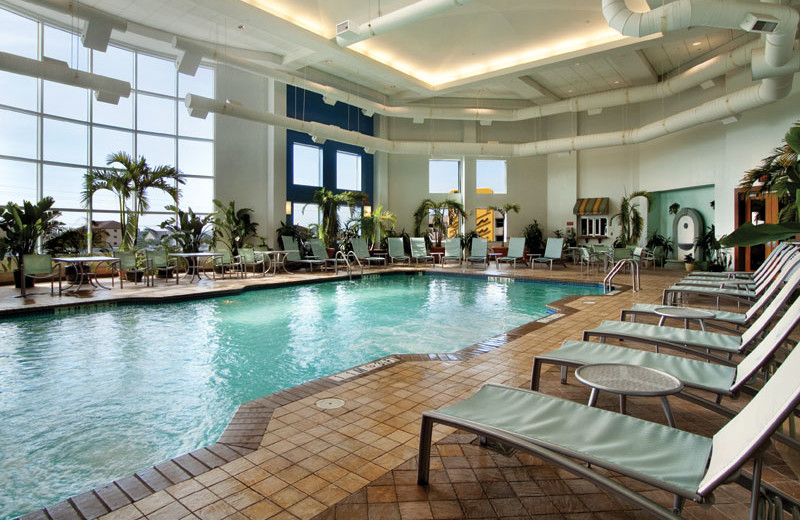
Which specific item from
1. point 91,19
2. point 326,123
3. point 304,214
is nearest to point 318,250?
point 304,214

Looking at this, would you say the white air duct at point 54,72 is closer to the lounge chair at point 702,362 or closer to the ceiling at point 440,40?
the ceiling at point 440,40

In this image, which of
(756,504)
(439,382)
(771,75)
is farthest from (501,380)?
(771,75)

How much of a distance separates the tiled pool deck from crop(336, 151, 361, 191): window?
1326 cm

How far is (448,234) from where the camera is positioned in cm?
1734

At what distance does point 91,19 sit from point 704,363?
9064 mm

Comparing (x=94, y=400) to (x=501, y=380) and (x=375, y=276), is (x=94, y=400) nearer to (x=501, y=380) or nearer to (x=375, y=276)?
(x=501, y=380)

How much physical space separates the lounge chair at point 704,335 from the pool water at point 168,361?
7.32 ft

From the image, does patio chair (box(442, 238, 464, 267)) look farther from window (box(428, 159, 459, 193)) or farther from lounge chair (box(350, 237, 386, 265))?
window (box(428, 159, 459, 193))

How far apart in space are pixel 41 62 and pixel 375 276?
25.7 feet

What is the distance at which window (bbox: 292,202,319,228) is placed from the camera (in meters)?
14.7

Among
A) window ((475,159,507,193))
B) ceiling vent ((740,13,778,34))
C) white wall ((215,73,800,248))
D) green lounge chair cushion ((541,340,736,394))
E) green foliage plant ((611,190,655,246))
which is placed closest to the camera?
green lounge chair cushion ((541,340,736,394))

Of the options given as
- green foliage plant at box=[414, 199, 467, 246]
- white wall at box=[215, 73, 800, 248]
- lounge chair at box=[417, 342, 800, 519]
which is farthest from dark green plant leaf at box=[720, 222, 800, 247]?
green foliage plant at box=[414, 199, 467, 246]

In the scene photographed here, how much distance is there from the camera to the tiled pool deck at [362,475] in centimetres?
177

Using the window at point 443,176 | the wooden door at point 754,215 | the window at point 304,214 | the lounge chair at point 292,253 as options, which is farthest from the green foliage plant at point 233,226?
the wooden door at point 754,215
